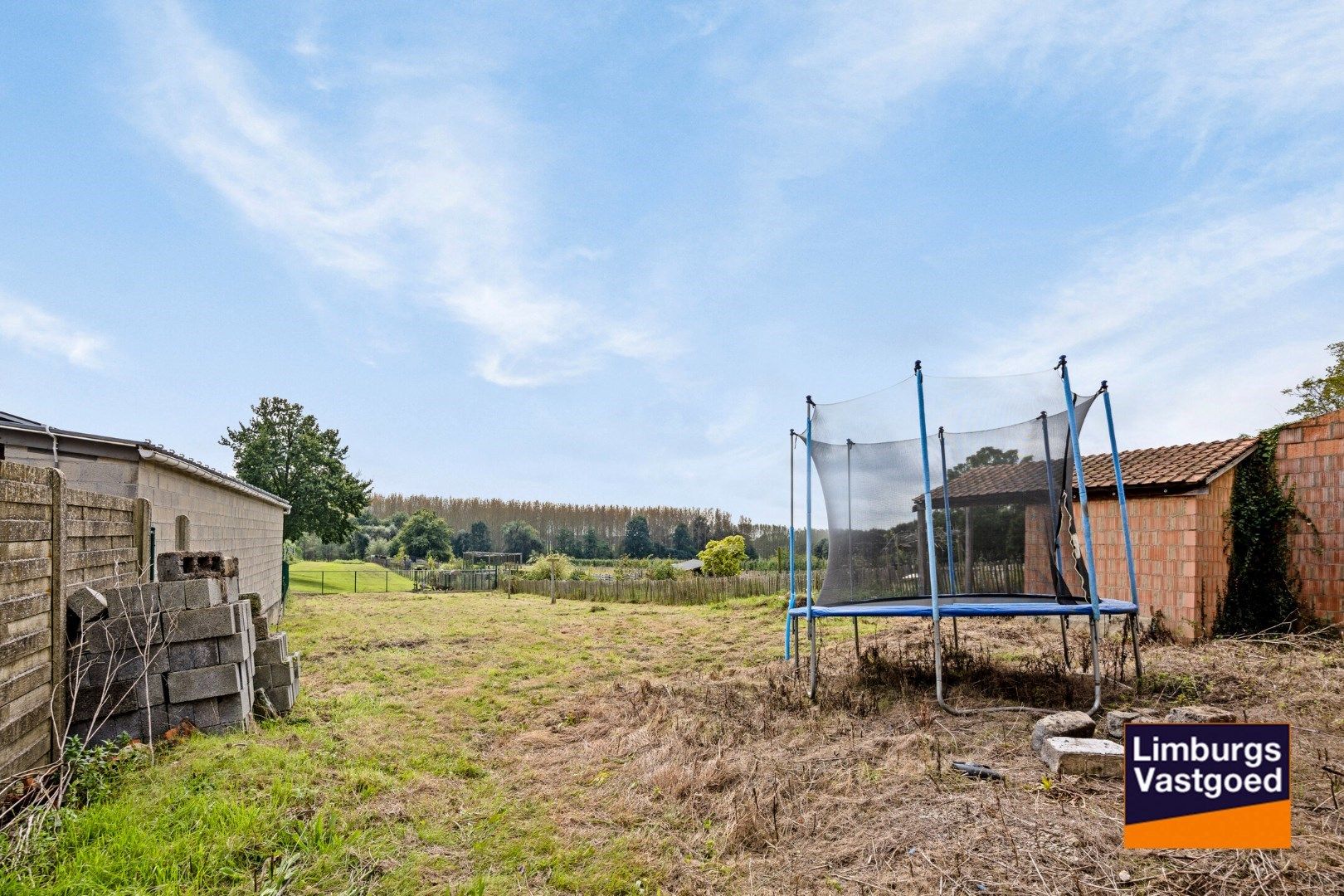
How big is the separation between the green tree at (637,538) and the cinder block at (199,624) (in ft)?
116

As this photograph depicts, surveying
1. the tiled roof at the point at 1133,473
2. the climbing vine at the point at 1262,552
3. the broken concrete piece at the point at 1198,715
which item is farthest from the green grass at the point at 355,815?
the climbing vine at the point at 1262,552

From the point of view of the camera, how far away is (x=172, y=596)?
14.4 ft

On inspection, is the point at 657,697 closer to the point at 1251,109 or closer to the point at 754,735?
the point at 754,735

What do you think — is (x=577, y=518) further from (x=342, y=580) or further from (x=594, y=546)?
(x=342, y=580)

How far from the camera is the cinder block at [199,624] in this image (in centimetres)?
433

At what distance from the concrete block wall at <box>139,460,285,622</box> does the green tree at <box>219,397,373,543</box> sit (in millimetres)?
10860

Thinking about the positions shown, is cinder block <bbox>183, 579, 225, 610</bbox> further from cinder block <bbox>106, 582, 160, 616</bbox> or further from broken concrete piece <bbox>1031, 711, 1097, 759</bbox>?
broken concrete piece <bbox>1031, 711, 1097, 759</bbox>

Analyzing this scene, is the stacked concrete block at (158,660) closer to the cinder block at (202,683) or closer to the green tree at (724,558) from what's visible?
the cinder block at (202,683)

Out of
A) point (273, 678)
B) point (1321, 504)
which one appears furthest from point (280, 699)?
point (1321, 504)

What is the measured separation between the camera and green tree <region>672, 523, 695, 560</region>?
39.8 metres

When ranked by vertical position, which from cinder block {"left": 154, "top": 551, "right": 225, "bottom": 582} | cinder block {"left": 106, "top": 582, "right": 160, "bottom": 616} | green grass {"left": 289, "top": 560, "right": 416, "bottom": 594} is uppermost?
cinder block {"left": 154, "top": 551, "right": 225, "bottom": 582}

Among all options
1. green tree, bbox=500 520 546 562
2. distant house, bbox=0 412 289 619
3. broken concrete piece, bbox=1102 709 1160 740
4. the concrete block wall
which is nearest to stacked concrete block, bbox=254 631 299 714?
distant house, bbox=0 412 289 619

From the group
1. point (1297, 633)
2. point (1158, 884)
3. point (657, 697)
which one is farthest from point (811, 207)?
point (1297, 633)
